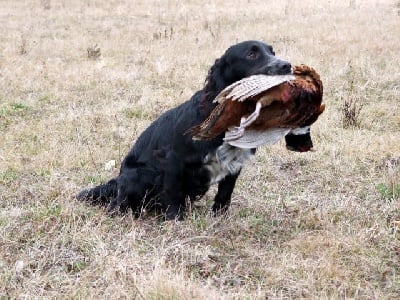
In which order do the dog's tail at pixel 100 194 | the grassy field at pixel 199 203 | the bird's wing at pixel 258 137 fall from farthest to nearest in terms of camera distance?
the dog's tail at pixel 100 194, the bird's wing at pixel 258 137, the grassy field at pixel 199 203

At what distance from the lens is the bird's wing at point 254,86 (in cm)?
329

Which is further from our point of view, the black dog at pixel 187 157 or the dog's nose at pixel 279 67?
the black dog at pixel 187 157

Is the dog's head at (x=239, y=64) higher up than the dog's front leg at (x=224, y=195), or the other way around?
the dog's head at (x=239, y=64)

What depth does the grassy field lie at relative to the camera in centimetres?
323

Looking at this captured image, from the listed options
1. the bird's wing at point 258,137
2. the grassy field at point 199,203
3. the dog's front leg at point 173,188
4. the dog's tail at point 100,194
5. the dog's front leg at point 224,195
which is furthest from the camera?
the dog's tail at point 100,194

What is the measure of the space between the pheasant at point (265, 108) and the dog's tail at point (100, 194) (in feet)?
3.83

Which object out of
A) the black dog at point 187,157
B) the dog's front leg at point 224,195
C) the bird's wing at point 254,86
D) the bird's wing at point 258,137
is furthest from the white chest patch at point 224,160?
the bird's wing at point 254,86

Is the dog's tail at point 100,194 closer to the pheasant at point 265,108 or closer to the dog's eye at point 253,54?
the pheasant at point 265,108

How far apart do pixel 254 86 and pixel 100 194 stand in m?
1.67

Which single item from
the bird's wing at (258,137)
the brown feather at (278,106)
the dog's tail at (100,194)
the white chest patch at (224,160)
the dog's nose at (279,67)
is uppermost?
the dog's nose at (279,67)

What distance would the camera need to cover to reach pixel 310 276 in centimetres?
323


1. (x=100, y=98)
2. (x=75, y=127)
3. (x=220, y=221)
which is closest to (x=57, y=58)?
(x=100, y=98)

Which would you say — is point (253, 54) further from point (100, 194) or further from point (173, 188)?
point (100, 194)

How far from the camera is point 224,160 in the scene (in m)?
3.98
